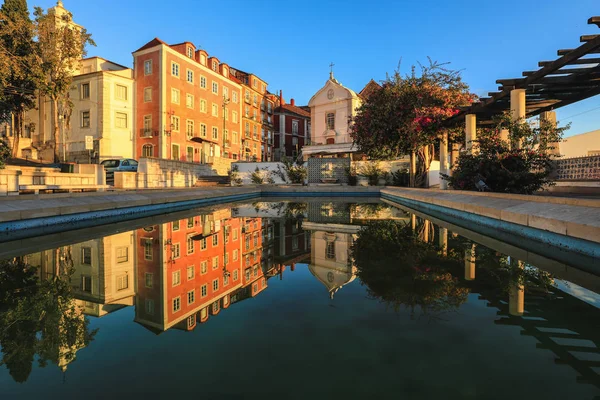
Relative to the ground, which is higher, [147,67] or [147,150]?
[147,67]

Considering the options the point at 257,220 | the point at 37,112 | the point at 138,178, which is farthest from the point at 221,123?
the point at 257,220

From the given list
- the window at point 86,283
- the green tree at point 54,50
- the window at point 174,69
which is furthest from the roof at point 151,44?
the window at point 86,283

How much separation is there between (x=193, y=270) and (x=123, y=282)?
72 cm

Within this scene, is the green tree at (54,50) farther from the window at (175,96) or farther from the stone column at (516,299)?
the stone column at (516,299)

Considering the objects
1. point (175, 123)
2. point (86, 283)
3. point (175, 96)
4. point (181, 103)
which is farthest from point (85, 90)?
point (86, 283)

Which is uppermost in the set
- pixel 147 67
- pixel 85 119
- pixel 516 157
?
pixel 147 67

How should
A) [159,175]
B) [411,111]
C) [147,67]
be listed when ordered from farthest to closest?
[147,67]
[159,175]
[411,111]

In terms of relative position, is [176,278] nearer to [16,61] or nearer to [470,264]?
[470,264]

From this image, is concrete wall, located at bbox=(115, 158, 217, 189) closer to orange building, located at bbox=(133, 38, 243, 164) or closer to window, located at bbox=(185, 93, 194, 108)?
orange building, located at bbox=(133, 38, 243, 164)

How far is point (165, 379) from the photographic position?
163 cm

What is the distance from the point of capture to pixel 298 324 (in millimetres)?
2326

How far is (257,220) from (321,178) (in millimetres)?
16263

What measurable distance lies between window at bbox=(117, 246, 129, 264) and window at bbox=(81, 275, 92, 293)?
22.7 inches

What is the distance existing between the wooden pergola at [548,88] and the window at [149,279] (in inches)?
329
